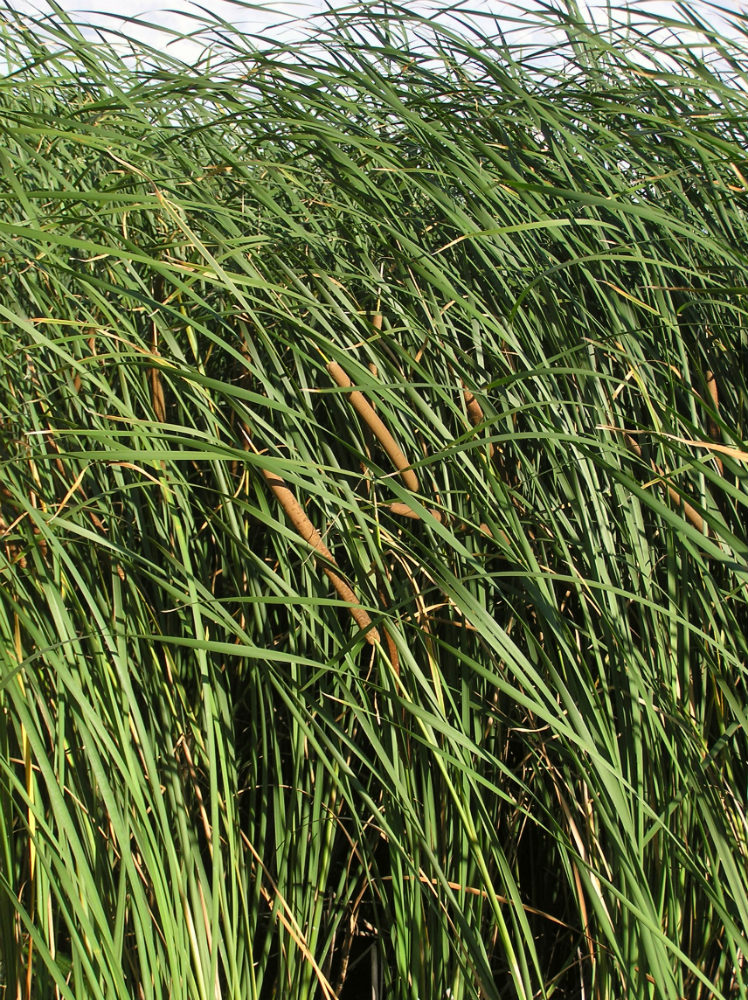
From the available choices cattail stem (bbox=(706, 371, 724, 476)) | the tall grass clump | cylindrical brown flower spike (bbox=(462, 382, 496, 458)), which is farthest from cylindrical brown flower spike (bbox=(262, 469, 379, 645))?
cattail stem (bbox=(706, 371, 724, 476))

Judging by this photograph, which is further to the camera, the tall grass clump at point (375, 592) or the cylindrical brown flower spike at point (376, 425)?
the cylindrical brown flower spike at point (376, 425)

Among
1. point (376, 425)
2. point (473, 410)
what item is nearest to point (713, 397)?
point (473, 410)

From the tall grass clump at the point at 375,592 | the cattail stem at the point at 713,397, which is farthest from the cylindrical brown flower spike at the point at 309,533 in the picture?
the cattail stem at the point at 713,397

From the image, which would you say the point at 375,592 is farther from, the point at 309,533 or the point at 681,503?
the point at 681,503

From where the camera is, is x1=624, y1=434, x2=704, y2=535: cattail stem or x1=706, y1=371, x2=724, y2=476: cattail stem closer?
x1=624, y1=434, x2=704, y2=535: cattail stem

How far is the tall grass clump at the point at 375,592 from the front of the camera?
→ 1.09 metres

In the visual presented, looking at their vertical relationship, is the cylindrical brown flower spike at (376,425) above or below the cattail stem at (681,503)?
above

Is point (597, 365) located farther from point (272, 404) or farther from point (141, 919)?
point (141, 919)

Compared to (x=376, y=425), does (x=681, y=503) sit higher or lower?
lower

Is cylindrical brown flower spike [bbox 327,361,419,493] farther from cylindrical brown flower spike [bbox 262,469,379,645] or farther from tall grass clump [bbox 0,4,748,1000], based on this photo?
cylindrical brown flower spike [bbox 262,469,379,645]

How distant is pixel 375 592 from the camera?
125 centimetres

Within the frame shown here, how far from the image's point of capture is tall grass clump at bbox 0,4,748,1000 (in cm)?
109

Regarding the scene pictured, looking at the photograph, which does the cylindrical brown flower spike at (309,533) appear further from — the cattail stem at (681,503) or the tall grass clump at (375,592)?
the cattail stem at (681,503)

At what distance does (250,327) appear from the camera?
1.43 meters
